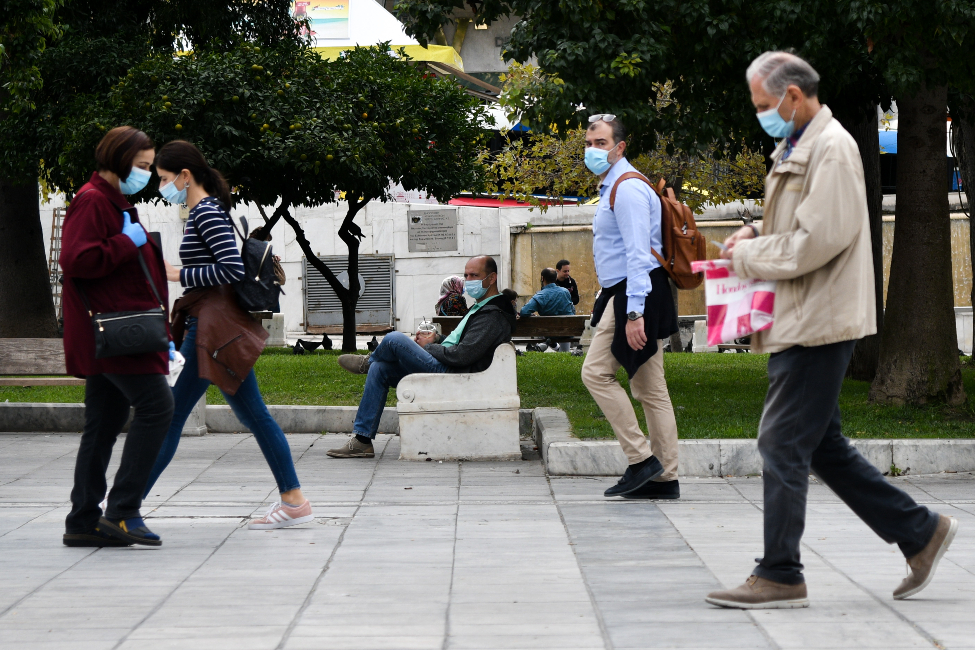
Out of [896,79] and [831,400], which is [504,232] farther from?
[831,400]

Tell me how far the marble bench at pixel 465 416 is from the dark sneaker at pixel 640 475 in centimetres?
168

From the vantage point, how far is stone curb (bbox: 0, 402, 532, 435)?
9.20 m

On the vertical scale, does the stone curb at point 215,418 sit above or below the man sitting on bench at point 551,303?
below

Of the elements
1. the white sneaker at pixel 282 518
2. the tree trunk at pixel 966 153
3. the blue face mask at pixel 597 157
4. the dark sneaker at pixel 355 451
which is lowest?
the dark sneaker at pixel 355 451

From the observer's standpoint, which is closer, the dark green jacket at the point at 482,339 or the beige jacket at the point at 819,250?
the beige jacket at the point at 819,250

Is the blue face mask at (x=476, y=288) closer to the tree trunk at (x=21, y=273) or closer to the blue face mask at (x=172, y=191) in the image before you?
the blue face mask at (x=172, y=191)

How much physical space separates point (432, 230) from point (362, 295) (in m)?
2.16

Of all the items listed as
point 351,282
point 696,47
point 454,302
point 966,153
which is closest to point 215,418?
point 696,47

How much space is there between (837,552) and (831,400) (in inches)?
49.0

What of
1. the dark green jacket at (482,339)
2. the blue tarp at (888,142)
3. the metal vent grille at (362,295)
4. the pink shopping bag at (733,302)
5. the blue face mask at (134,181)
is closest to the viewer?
the pink shopping bag at (733,302)

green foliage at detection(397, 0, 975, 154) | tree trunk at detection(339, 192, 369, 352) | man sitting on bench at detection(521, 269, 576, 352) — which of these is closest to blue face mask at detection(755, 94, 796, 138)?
green foliage at detection(397, 0, 975, 154)

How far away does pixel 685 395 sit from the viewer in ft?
32.7

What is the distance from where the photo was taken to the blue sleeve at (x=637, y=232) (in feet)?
19.1

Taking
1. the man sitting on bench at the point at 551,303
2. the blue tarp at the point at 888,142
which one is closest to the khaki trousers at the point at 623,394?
the man sitting on bench at the point at 551,303
